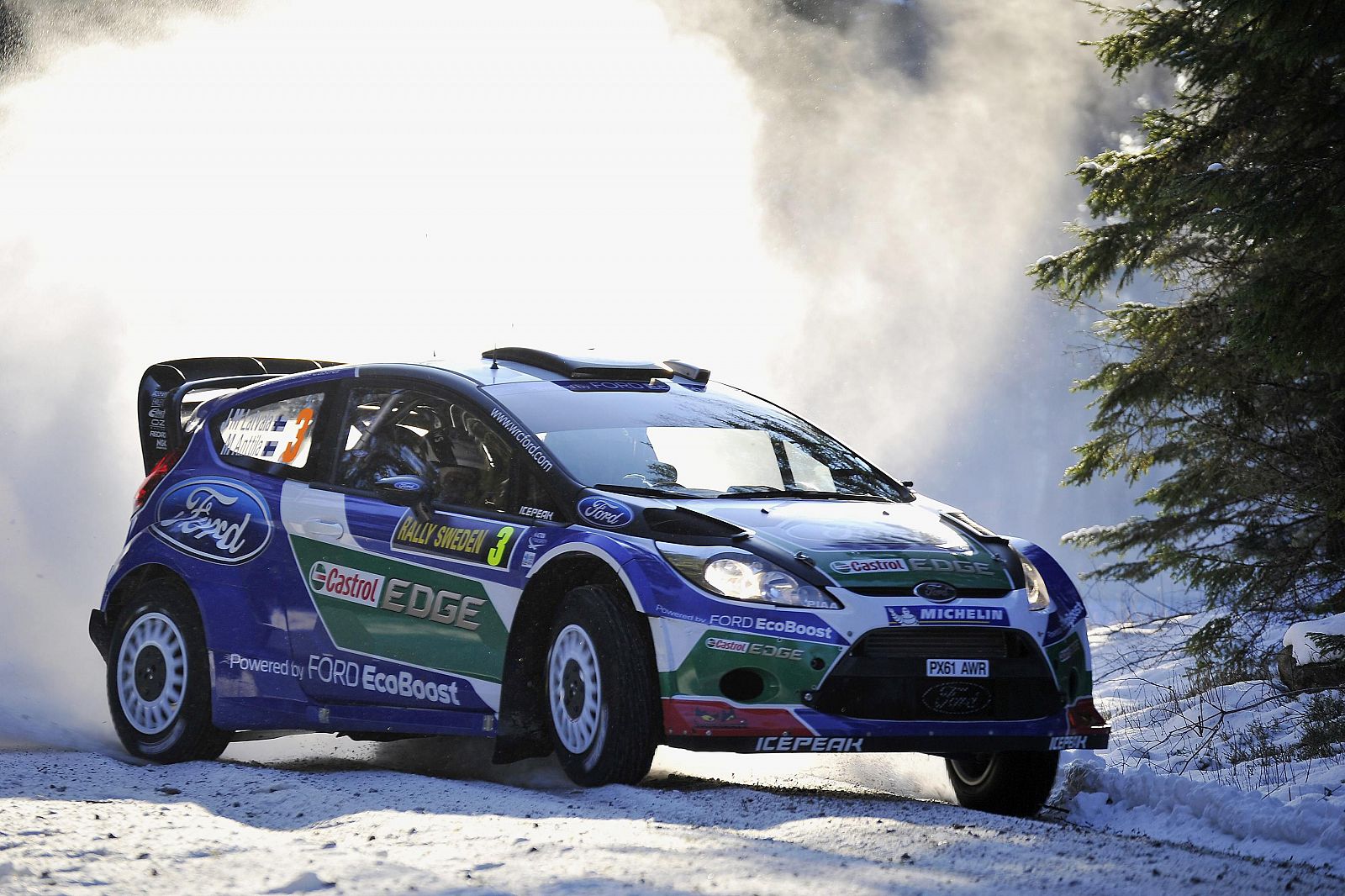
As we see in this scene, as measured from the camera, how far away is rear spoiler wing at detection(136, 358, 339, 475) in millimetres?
7957

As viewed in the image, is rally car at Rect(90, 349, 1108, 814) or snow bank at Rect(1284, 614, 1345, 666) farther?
snow bank at Rect(1284, 614, 1345, 666)

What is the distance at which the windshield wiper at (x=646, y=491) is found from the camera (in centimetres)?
602

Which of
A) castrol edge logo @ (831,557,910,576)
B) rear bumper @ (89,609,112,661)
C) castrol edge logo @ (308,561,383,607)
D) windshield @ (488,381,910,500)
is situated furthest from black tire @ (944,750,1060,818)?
rear bumper @ (89,609,112,661)

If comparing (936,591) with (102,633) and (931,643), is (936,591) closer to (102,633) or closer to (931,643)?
(931,643)

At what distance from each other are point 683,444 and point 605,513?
2.53 feet

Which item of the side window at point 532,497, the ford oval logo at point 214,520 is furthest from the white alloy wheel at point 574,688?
the ford oval logo at point 214,520

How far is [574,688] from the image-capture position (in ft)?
18.8

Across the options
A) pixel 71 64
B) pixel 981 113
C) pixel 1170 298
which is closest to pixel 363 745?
pixel 1170 298

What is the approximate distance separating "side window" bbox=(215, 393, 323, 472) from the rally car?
0.01 metres

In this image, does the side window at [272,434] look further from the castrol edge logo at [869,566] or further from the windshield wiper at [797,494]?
the castrol edge logo at [869,566]

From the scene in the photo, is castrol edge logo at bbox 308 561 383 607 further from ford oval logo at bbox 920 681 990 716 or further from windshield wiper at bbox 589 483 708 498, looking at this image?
ford oval logo at bbox 920 681 990 716

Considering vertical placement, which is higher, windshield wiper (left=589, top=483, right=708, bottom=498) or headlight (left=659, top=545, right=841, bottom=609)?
windshield wiper (left=589, top=483, right=708, bottom=498)

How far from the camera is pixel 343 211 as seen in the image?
26203mm

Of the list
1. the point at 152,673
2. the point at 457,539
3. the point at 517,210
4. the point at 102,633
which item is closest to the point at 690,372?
the point at 457,539
